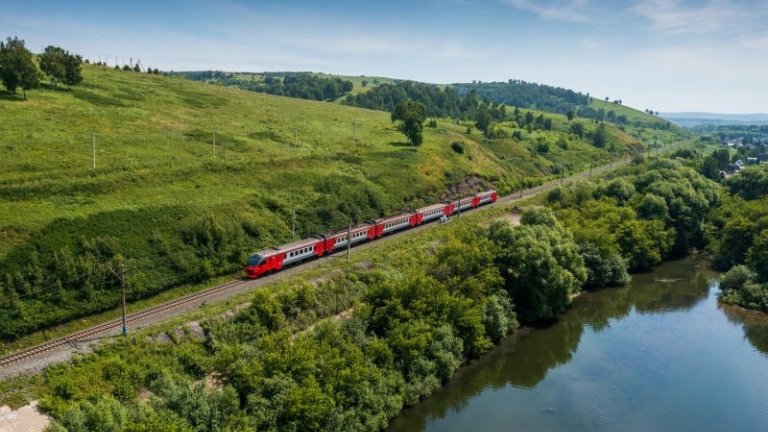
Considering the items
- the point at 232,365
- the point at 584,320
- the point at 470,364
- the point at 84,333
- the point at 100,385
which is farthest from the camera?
the point at 584,320

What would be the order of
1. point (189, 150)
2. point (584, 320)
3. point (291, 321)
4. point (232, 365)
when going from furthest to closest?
1. point (189, 150)
2. point (584, 320)
3. point (291, 321)
4. point (232, 365)

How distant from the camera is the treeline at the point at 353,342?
31.1m

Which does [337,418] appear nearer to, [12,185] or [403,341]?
[403,341]

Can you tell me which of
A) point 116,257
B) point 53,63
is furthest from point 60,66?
point 116,257

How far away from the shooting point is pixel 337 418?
3325cm

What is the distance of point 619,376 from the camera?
45.9m

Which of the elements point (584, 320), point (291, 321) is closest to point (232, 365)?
point (291, 321)

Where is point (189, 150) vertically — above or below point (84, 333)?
above

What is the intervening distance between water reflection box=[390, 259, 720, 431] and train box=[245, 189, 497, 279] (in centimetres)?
1927

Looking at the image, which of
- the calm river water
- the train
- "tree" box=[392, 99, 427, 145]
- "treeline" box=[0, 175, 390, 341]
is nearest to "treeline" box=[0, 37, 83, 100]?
"treeline" box=[0, 175, 390, 341]

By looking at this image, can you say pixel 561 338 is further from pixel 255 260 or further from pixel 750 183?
pixel 750 183

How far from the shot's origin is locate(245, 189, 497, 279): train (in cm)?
5231

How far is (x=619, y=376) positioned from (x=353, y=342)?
76.6 ft

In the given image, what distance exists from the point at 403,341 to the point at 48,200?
37.0 m
